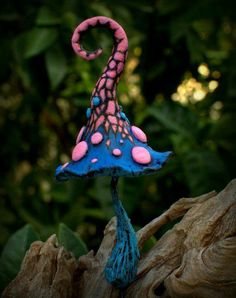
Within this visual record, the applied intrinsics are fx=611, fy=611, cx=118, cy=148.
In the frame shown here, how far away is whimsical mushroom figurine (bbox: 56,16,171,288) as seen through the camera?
2.93 ft

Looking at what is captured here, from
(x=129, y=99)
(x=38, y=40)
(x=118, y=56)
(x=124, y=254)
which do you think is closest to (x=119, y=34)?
(x=118, y=56)

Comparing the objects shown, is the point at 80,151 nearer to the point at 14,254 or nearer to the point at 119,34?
the point at 119,34

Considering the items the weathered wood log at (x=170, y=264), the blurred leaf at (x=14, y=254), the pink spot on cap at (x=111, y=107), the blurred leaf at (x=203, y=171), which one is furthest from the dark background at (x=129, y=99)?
the pink spot on cap at (x=111, y=107)

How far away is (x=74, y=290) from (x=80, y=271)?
0.13 ft

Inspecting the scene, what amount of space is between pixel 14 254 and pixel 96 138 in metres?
0.39

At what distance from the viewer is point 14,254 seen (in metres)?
1.20

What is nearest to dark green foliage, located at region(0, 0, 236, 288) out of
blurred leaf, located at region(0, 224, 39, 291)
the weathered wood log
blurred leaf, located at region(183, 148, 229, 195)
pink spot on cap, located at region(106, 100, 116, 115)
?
blurred leaf, located at region(183, 148, 229, 195)

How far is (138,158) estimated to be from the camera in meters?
0.90

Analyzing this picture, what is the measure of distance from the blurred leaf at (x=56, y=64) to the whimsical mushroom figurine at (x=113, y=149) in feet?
2.72

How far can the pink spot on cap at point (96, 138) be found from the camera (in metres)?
0.93

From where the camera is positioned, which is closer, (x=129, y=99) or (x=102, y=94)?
(x=102, y=94)

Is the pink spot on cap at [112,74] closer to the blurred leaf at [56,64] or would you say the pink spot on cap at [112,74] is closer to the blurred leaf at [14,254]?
the blurred leaf at [14,254]

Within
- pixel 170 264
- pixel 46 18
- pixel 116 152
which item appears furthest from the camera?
pixel 46 18

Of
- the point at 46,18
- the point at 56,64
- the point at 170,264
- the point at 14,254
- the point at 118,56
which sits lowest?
the point at 170,264
